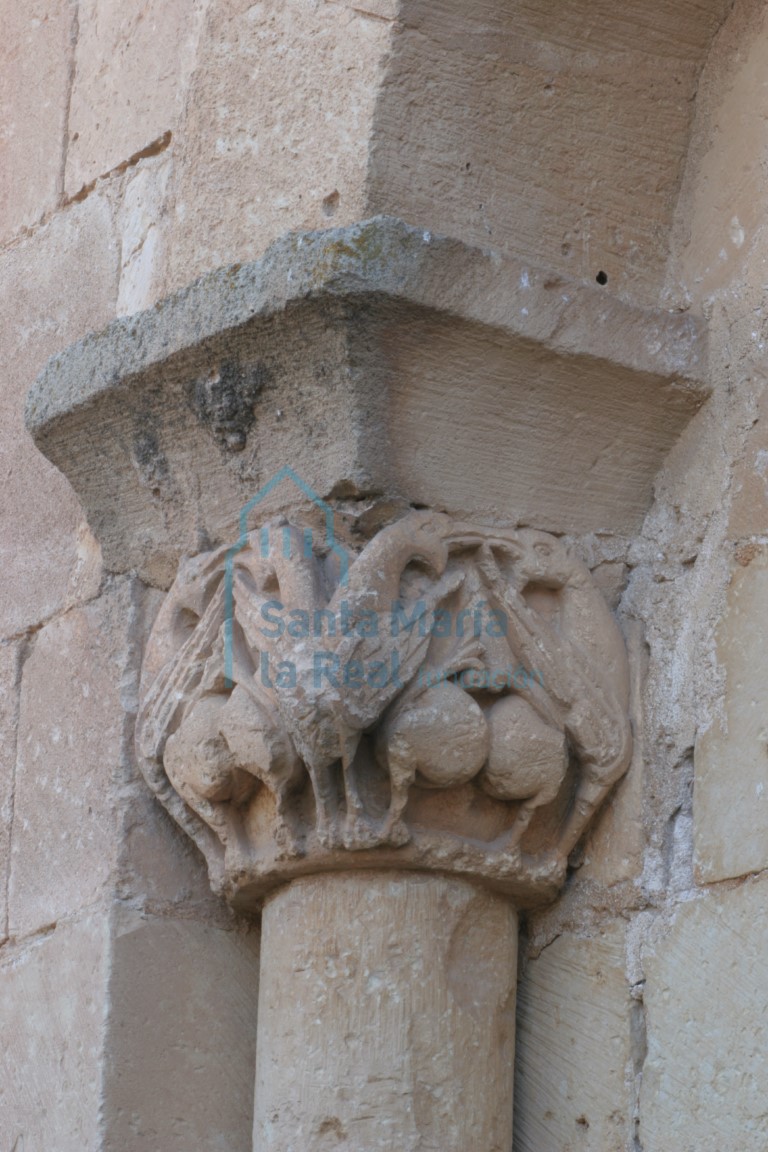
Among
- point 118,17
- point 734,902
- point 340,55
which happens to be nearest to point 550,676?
point 734,902

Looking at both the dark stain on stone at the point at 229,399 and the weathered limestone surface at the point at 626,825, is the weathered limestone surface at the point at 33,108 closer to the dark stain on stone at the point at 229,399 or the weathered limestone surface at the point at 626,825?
the dark stain on stone at the point at 229,399

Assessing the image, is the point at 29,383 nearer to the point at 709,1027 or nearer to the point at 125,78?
the point at 125,78

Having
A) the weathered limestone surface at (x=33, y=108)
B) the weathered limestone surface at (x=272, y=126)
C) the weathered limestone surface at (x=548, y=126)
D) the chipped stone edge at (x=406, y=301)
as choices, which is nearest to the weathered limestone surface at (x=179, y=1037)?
the chipped stone edge at (x=406, y=301)

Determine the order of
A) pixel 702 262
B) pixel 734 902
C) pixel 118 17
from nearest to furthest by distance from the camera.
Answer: pixel 734 902 → pixel 702 262 → pixel 118 17

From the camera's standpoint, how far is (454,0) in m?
2.35

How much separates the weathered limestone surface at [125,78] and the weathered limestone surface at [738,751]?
1.09 m

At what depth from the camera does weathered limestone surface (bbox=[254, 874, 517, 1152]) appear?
7.21 feet

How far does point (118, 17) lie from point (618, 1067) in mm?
1807

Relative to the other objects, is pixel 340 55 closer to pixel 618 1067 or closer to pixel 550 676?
pixel 550 676

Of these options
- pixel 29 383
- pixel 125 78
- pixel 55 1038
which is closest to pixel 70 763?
pixel 55 1038

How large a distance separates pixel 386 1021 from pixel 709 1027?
382 mm

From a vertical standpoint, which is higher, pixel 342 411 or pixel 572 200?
pixel 572 200

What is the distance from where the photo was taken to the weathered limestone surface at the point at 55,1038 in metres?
2.40

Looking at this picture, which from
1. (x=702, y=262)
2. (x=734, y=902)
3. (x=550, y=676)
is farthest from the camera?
(x=702, y=262)
